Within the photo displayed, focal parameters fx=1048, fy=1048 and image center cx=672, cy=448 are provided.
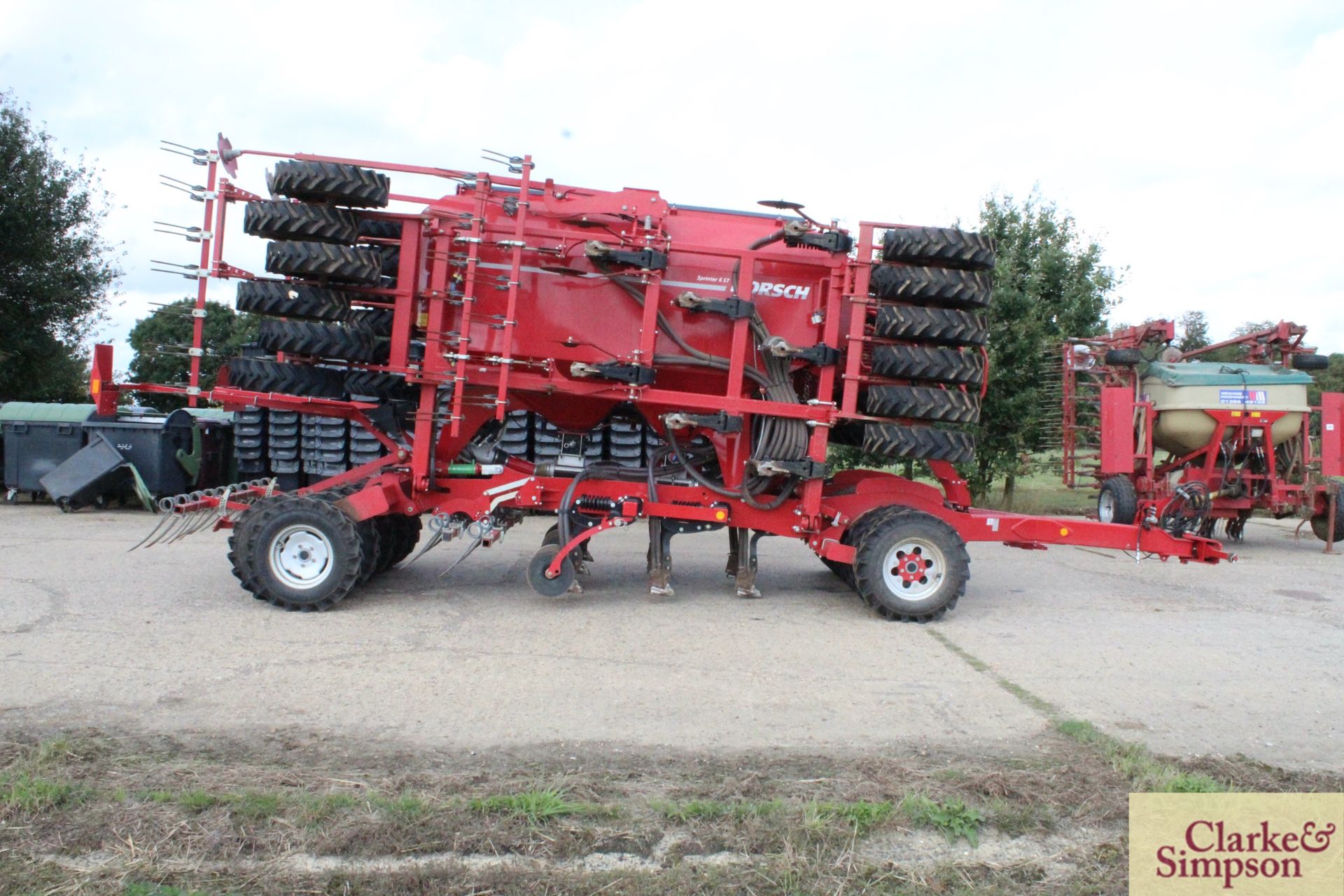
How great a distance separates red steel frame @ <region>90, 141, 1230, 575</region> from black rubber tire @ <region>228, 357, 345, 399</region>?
3.3 inches

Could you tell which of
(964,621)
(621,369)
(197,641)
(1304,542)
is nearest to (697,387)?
(621,369)

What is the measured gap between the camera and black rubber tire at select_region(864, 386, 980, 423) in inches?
324

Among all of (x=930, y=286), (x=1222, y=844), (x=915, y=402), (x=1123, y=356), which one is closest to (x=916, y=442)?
(x=915, y=402)

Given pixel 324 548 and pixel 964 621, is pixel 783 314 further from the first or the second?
pixel 324 548

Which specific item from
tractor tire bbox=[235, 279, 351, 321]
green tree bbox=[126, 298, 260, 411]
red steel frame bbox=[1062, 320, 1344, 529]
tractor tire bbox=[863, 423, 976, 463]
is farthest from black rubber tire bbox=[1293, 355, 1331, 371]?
green tree bbox=[126, 298, 260, 411]

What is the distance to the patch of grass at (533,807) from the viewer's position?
13.1 feet

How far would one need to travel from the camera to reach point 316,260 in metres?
7.74

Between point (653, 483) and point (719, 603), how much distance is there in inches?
45.7

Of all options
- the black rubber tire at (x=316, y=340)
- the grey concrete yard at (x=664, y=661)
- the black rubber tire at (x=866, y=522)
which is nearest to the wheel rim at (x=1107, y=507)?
the grey concrete yard at (x=664, y=661)

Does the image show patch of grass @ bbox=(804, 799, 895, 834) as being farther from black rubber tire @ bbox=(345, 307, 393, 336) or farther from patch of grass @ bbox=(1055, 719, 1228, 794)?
black rubber tire @ bbox=(345, 307, 393, 336)

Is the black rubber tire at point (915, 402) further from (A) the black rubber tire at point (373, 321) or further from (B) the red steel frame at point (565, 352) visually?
(A) the black rubber tire at point (373, 321)

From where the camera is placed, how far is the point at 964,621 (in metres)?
8.31

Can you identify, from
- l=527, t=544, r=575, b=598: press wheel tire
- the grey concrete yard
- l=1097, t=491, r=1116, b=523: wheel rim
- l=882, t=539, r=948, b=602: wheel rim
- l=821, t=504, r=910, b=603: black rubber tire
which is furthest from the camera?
l=1097, t=491, r=1116, b=523: wheel rim

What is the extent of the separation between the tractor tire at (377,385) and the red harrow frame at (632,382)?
0.52ft
